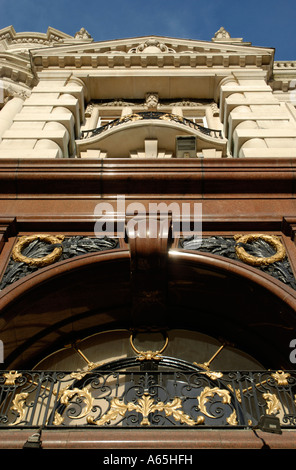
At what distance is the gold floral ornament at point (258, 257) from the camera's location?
7453 millimetres

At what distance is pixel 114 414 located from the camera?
5.82 metres

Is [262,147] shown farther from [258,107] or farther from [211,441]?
[211,441]

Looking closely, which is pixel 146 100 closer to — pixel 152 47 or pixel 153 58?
pixel 153 58

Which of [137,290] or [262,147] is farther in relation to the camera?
[262,147]

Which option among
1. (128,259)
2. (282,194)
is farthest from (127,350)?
(282,194)

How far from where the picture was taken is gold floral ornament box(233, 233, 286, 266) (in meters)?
7.45

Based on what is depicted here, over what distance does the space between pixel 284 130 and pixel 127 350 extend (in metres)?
6.72

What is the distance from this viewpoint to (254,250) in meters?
7.73

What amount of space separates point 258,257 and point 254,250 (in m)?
0.21

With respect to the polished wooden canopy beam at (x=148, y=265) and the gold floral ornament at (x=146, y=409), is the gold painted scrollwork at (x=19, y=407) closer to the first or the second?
the gold floral ornament at (x=146, y=409)

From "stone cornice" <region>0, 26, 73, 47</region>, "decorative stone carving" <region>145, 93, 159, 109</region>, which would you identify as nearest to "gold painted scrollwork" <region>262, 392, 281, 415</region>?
"decorative stone carving" <region>145, 93, 159, 109</region>

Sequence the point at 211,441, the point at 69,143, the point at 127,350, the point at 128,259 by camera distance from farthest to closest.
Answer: the point at 69,143 → the point at 127,350 → the point at 128,259 → the point at 211,441

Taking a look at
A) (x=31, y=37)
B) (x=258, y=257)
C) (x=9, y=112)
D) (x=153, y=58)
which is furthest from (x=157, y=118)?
(x=31, y=37)

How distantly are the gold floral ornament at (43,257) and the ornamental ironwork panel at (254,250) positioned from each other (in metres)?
2.14
